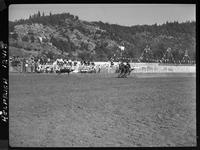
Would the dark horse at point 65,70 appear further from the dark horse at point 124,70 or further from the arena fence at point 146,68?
the dark horse at point 124,70

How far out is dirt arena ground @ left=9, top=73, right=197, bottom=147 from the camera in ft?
12.0

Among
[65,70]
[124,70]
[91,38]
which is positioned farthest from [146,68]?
[65,70]

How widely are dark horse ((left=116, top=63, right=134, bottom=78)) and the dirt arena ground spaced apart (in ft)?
0.38

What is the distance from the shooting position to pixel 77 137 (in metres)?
3.67

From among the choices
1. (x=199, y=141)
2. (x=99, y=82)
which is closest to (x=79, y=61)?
(x=99, y=82)

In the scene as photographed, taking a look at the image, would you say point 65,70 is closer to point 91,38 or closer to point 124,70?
point 91,38

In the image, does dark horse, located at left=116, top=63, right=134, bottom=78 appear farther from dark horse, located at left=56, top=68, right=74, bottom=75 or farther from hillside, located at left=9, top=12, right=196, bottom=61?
dark horse, located at left=56, top=68, right=74, bottom=75

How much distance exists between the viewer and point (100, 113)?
372 centimetres

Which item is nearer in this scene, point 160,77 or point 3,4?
point 3,4

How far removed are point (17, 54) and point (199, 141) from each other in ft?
8.14

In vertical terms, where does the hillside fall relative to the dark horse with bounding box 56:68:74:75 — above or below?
above

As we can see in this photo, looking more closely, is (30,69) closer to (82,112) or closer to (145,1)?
(82,112)

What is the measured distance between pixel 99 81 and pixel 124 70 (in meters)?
0.36

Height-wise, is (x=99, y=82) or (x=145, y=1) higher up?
(x=145, y=1)
